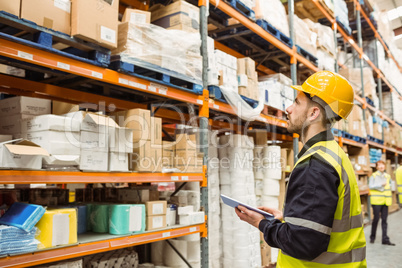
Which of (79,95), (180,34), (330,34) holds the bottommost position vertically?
(79,95)

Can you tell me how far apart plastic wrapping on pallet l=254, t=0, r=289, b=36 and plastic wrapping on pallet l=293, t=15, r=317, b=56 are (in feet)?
1.25

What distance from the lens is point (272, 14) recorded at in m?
5.57

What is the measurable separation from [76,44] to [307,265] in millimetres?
2373

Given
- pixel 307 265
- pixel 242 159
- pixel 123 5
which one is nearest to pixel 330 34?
pixel 242 159

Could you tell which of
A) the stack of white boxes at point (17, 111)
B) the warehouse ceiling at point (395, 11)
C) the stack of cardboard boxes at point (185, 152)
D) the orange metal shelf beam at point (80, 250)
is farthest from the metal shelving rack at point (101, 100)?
the warehouse ceiling at point (395, 11)

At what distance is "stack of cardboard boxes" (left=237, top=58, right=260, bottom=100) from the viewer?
15.8 ft

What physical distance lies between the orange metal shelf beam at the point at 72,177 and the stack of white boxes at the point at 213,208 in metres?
1.14

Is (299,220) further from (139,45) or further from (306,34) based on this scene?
(306,34)

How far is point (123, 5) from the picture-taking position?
478 cm

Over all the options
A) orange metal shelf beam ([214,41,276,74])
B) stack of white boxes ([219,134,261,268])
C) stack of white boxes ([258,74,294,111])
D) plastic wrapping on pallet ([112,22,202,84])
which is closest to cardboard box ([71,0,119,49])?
plastic wrapping on pallet ([112,22,202,84])

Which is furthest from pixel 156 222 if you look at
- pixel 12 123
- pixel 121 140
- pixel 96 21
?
pixel 96 21

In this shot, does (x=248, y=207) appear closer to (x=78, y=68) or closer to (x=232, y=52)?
(x=78, y=68)

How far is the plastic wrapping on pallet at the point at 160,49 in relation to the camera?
3162 millimetres

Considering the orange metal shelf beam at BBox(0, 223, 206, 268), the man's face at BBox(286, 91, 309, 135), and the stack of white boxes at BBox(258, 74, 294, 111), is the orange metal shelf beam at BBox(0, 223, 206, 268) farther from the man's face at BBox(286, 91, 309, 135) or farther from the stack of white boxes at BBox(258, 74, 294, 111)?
the stack of white boxes at BBox(258, 74, 294, 111)
